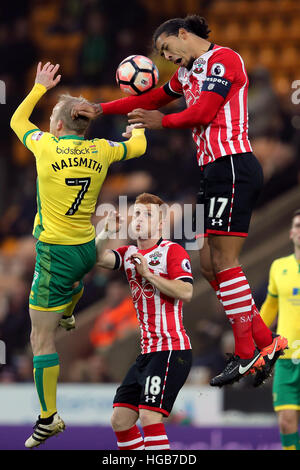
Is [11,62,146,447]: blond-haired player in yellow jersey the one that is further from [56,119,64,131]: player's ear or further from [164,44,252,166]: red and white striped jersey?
[164,44,252,166]: red and white striped jersey

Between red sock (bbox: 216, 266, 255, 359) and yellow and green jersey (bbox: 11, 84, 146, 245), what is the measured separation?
0.90m

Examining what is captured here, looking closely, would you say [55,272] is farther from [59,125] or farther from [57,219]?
[59,125]

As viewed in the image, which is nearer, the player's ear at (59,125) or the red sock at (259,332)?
the player's ear at (59,125)

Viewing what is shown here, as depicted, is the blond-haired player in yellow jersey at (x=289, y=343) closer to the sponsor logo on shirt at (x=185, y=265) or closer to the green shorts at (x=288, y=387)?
the green shorts at (x=288, y=387)

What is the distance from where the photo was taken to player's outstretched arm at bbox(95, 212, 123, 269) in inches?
204

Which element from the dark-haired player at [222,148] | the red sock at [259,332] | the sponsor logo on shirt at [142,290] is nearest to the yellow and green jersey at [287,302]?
the red sock at [259,332]

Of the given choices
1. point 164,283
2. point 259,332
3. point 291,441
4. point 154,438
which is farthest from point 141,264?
point 291,441

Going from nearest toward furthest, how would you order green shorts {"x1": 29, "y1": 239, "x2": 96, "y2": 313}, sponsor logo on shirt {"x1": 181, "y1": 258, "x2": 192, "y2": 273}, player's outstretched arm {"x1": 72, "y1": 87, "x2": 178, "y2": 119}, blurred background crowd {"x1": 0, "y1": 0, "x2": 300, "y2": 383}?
green shorts {"x1": 29, "y1": 239, "x2": 96, "y2": 313} < sponsor logo on shirt {"x1": 181, "y1": 258, "x2": 192, "y2": 273} < player's outstretched arm {"x1": 72, "y1": 87, "x2": 178, "y2": 119} < blurred background crowd {"x1": 0, "y1": 0, "x2": 300, "y2": 383}

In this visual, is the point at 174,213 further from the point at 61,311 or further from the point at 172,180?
the point at 61,311

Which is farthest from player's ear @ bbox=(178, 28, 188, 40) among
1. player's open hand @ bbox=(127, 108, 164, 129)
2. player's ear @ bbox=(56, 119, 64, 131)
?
player's ear @ bbox=(56, 119, 64, 131)

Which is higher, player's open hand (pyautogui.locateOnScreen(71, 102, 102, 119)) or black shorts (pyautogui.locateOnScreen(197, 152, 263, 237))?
player's open hand (pyautogui.locateOnScreen(71, 102, 102, 119))

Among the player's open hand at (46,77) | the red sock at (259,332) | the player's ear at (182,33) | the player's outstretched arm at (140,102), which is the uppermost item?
the player's ear at (182,33)

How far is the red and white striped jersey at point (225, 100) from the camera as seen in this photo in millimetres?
4891

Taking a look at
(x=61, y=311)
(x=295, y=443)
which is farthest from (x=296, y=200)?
(x=61, y=311)
